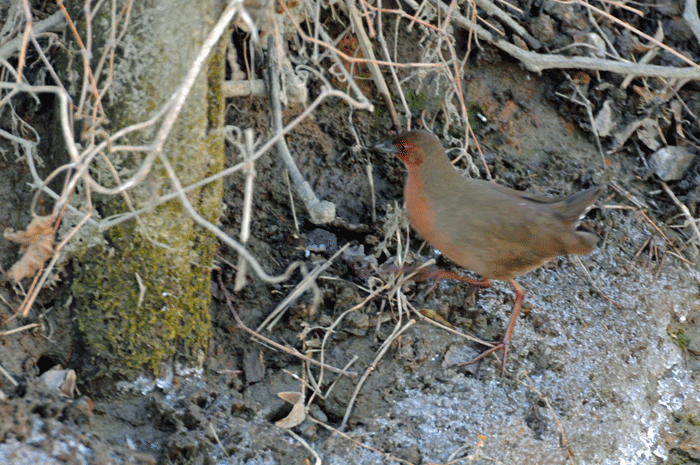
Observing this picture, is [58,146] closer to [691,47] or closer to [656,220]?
[656,220]

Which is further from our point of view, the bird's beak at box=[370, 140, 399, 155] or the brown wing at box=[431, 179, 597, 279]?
the bird's beak at box=[370, 140, 399, 155]

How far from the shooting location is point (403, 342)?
2969mm

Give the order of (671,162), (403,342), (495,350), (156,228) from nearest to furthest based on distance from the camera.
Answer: (156,228) → (403,342) → (495,350) → (671,162)

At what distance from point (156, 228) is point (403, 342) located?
1190 millimetres

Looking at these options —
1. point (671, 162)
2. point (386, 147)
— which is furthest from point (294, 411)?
point (671, 162)

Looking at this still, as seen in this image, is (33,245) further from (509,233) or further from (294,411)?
(509,233)

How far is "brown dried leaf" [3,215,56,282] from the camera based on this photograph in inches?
89.7

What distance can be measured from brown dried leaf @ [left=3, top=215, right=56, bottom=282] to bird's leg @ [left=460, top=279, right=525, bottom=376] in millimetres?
1796

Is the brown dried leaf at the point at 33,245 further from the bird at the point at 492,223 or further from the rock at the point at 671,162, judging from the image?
the rock at the point at 671,162

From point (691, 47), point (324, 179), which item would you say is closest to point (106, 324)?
point (324, 179)

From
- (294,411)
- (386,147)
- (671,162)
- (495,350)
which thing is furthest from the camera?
(671,162)

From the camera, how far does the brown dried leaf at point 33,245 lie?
89.7 inches

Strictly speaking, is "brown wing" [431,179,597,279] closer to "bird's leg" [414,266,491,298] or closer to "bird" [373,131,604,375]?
"bird" [373,131,604,375]

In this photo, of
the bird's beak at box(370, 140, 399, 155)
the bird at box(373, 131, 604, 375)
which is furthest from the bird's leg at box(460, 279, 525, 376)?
the bird's beak at box(370, 140, 399, 155)
